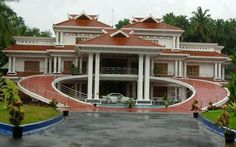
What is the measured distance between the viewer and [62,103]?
34.2 metres

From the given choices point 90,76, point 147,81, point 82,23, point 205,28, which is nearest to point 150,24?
point 82,23

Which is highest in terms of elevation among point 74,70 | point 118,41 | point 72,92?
point 118,41

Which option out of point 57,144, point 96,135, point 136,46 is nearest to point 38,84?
point 136,46

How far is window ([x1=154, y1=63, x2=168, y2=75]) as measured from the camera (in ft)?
143

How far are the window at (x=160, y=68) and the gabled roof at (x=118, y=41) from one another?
4.89 m

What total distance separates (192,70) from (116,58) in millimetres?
8526

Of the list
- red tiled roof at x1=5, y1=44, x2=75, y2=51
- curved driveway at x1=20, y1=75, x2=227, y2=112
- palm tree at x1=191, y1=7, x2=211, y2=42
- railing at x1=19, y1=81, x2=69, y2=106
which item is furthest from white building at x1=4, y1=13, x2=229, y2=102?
palm tree at x1=191, y1=7, x2=211, y2=42

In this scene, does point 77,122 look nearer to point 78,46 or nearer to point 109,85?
point 78,46

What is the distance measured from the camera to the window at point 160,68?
43.5m

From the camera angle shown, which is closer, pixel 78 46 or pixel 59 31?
pixel 78 46

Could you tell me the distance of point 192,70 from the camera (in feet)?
152

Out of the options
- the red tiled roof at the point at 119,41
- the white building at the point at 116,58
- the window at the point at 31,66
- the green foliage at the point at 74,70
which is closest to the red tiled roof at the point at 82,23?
the white building at the point at 116,58

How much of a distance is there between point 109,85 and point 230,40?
121ft

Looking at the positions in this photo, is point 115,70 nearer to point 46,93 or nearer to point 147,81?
point 147,81
